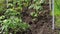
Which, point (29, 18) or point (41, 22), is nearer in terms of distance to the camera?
point (41, 22)

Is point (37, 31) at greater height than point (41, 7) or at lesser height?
lesser

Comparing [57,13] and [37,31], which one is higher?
[57,13]

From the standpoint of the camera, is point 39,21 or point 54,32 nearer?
point 54,32

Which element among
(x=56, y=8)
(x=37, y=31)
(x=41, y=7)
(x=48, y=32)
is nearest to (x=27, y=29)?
(x=37, y=31)

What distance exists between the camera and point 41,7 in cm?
606

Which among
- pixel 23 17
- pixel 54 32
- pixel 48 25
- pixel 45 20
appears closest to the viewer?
pixel 54 32

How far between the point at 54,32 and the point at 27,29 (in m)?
0.71

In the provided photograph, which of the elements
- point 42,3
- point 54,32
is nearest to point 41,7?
point 42,3

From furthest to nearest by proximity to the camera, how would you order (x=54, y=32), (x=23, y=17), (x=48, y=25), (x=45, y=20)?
1. (x=23, y=17)
2. (x=45, y=20)
3. (x=48, y=25)
4. (x=54, y=32)

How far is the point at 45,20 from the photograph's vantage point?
18.0ft

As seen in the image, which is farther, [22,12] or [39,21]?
[22,12]

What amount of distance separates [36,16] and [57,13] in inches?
37.5

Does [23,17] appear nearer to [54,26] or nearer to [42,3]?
[42,3]

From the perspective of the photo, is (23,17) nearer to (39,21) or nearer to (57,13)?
(39,21)
